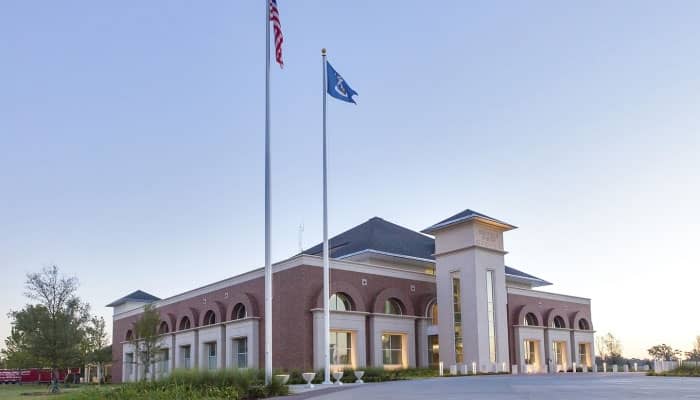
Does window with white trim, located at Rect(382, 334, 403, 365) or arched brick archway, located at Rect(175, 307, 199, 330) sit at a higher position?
arched brick archway, located at Rect(175, 307, 199, 330)

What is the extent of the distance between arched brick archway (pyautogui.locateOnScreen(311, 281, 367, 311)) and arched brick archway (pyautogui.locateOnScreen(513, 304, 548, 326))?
45.2 feet

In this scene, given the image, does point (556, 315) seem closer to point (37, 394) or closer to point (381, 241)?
point (381, 241)

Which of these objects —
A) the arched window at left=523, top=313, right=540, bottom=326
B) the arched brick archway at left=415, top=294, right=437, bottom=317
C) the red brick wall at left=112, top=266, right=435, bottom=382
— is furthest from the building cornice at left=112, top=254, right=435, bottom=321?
the arched window at left=523, top=313, right=540, bottom=326

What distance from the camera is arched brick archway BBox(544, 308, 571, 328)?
165 ft

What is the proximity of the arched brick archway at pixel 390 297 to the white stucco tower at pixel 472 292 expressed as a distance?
1980 millimetres

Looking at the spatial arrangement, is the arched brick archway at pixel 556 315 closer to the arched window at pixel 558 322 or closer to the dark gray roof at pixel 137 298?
the arched window at pixel 558 322

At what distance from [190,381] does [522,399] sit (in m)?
10.2

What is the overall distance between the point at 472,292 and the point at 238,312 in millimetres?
14974

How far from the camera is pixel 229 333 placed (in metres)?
42.4

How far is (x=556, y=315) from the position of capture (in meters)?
51.5

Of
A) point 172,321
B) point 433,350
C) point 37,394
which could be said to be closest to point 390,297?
point 433,350

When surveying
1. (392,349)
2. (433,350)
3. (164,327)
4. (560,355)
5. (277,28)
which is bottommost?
(560,355)

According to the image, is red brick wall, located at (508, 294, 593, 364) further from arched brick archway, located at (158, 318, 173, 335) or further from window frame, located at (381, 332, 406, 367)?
arched brick archway, located at (158, 318, 173, 335)

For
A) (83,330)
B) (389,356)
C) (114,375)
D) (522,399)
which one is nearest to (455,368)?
(389,356)
